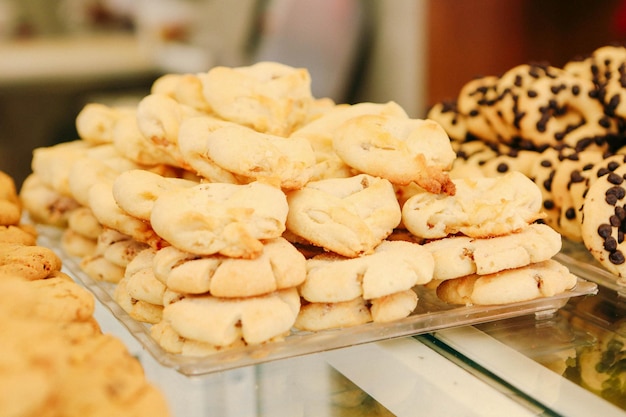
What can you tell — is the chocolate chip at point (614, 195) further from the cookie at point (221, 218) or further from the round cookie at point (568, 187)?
the cookie at point (221, 218)

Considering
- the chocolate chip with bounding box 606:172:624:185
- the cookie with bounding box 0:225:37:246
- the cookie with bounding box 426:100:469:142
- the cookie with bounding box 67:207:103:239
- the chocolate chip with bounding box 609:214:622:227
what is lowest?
the cookie with bounding box 67:207:103:239

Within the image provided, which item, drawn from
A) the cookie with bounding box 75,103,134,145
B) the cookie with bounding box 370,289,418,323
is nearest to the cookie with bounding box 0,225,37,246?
the cookie with bounding box 75,103,134,145

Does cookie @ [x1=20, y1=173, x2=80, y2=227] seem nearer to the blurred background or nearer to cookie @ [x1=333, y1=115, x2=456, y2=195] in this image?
cookie @ [x1=333, y1=115, x2=456, y2=195]

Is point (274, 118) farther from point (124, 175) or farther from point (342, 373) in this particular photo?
point (342, 373)

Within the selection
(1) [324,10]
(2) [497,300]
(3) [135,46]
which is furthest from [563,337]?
(3) [135,46]

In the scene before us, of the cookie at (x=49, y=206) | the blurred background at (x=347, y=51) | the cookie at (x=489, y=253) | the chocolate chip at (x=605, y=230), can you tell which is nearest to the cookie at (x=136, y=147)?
the cookie at (x=49, y=206)
